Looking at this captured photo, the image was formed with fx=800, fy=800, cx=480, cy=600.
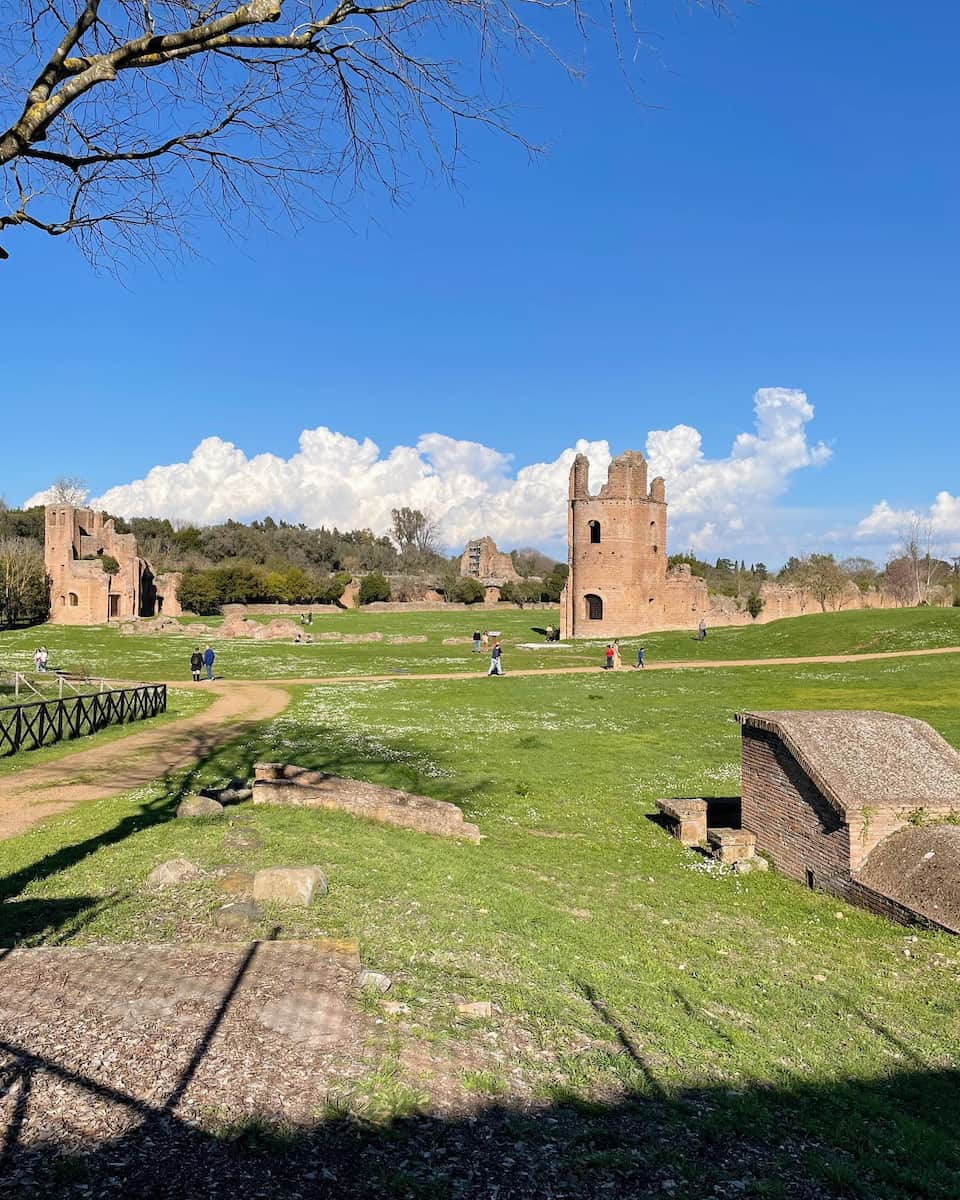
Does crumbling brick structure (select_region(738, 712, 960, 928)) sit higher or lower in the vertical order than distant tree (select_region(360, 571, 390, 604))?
lower

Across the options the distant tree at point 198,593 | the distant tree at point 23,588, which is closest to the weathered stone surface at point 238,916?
the distant tree at point 23,588

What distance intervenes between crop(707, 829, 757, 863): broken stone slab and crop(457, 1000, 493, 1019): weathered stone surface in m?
6.24

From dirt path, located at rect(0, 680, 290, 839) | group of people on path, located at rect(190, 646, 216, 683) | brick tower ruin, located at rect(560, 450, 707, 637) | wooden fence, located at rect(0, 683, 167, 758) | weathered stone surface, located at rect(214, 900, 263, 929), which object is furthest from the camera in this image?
brick tower ruin, located at rect(560, 450, 707, 637)

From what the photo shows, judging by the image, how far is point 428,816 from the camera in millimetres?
11750

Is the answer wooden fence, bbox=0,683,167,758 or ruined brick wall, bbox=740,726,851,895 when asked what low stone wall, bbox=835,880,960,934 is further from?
wooden fence, bbox=0,683,167,758

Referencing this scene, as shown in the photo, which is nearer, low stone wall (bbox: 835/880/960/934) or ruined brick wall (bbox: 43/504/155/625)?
low stone wall (bbox: 835/880/960/934)

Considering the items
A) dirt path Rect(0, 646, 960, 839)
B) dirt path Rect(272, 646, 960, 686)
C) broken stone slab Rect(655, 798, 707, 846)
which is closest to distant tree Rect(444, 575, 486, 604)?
dirt path Rect(272, 646, 960, 686)

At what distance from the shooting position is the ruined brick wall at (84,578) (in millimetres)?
75188

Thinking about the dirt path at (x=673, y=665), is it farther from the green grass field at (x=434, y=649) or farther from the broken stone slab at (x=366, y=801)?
the broken stone slab at (x=366, y=801)

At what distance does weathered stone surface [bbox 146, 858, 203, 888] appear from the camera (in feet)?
27.0

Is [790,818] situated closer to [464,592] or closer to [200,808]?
[200,808]

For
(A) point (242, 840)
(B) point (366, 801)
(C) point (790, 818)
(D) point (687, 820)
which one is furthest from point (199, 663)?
(C) point (790, 818)

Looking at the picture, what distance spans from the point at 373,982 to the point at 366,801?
6.56 metres

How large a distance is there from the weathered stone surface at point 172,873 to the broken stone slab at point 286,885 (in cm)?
100
